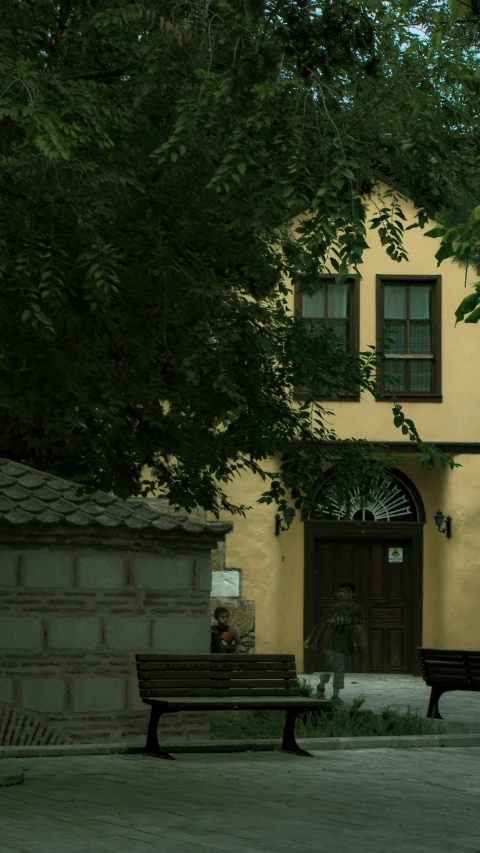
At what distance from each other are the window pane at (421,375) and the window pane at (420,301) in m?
0.82

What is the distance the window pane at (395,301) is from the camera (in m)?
26.8

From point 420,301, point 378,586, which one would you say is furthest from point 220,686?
point 420,301

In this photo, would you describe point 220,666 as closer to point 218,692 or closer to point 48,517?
point 218,692

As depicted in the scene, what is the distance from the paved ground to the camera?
18141 millimetres

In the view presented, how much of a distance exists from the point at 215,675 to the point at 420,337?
14897mm

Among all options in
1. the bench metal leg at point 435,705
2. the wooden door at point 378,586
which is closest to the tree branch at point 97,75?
the bench metal leg at point 435,705

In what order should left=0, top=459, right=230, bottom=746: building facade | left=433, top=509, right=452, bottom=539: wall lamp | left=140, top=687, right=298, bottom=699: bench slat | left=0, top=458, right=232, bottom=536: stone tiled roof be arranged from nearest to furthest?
left=140, top=687, right=298, bottom=699: bench slat, left=0, top=459, right=230, bottom=746: building facade, left=0, top=458, right=232, bottom=536: stone tiled roof, left=433, top=509, right=452, bottom=539: wall lamp

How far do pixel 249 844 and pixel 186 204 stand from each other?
5073 mm

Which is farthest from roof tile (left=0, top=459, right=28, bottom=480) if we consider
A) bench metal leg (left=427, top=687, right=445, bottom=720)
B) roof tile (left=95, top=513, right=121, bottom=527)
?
bench metal leg (left=427, top=687, right=445, bottom=720)

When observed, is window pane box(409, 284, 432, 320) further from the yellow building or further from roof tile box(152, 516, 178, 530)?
roof tile box(152, 516, 178, 530)

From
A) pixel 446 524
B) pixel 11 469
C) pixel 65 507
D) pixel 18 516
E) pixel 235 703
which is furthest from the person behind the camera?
pixel 446 524

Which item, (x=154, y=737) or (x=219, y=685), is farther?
(x=219, y=685)

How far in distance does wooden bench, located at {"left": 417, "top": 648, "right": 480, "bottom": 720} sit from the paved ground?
1.16ft

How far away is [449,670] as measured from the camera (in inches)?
642
